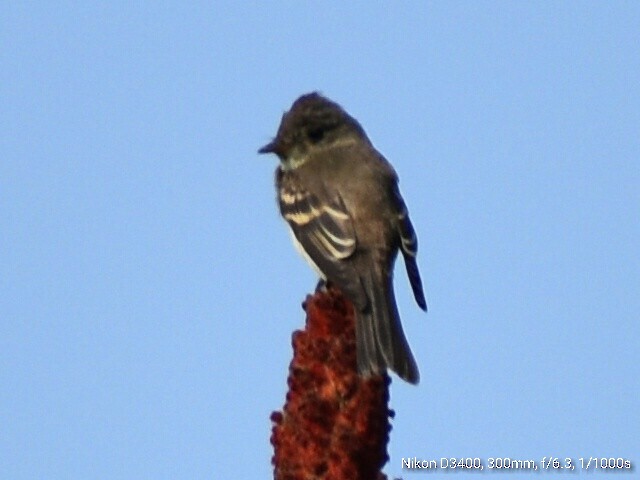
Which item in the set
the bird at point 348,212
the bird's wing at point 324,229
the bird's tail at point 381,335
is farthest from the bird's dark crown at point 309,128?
the bird's tail at point 381,335

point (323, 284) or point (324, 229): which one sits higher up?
point (324, 229)

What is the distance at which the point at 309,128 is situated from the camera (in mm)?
12359

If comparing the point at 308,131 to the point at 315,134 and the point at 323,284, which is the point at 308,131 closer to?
the point at 315,134

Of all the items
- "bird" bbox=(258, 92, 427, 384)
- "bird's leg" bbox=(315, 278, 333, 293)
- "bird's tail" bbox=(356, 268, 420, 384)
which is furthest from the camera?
"bird's leg" bbox=(315, 278, 333, 293)

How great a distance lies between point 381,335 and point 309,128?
3.73 metres

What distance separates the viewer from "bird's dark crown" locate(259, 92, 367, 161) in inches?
487

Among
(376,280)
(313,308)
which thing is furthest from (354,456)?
(376,280)

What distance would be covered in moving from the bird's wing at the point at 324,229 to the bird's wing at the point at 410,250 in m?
0.39

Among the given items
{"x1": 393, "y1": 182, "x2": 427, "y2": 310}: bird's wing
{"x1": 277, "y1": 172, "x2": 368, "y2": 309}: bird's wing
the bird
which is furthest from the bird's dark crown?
{"x1": 393, "y1": 182, "x2": 427, "y2": 310}: bird's wing

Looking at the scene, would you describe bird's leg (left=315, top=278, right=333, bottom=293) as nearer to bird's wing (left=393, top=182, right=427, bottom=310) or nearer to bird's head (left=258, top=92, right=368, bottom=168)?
bird's wing (left=393, top=182, right=427, bottom=310)

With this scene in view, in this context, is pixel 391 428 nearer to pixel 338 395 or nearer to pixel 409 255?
pixel 338 395

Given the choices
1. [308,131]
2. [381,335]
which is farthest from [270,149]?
[381,335]

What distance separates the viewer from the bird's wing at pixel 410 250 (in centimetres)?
1066

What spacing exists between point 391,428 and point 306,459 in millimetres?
515
